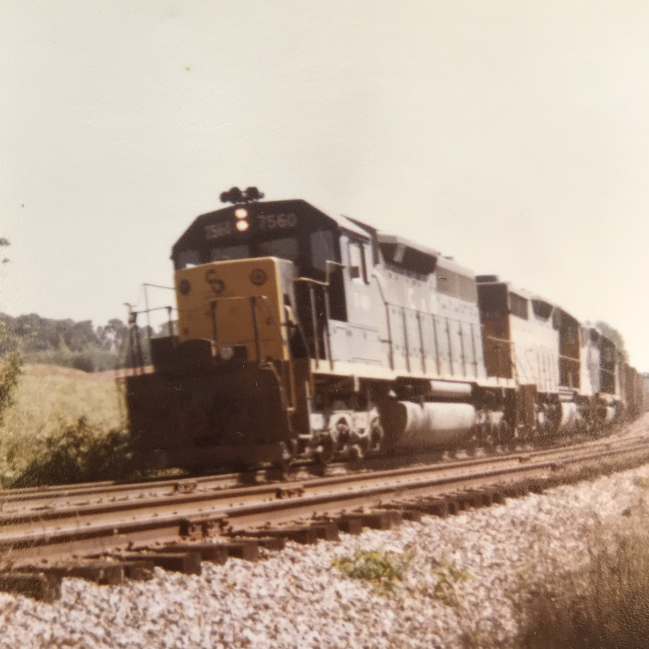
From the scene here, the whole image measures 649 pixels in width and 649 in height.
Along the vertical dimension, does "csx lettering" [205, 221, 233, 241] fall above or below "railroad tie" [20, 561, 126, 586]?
above

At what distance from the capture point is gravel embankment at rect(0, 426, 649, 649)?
10.5ft

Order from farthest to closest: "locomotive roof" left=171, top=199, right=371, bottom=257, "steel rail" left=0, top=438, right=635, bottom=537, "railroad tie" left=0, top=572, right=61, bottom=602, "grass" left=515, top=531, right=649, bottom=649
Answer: "locomotive roof" left=171, top=199, right=371, bottom=257 → "steel rail" left=0, top=438, right=635, bottom=537 → "grass" left=515, top=531, right=649, bottom=649 → "railroad tie" left=0, top=572, right=61, bottom=602

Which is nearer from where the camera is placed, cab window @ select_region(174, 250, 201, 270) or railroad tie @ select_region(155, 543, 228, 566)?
railroad tie @ select_region(155, 543, 228, 566)

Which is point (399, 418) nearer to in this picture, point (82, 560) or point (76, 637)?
point (82, 560)

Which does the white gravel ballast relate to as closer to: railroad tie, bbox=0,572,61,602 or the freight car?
railroad tie, bbox=0,572,61,602

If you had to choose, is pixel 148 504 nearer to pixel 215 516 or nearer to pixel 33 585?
pixel 215 516

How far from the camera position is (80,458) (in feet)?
36.3

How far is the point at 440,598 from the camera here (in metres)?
4.39

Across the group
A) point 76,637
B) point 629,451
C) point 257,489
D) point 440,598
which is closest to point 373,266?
point 257,489

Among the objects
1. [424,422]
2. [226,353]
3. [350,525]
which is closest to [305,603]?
[350,525]

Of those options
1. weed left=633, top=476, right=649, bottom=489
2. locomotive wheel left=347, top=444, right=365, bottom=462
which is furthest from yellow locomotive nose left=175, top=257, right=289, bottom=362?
weed left=633, top=476, right=649, bottom=489

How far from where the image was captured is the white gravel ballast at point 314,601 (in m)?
3.20

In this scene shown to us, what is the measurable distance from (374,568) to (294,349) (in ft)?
16.9

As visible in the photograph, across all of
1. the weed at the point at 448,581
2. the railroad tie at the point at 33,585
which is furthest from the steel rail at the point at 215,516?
the weed at the point at 448,581
